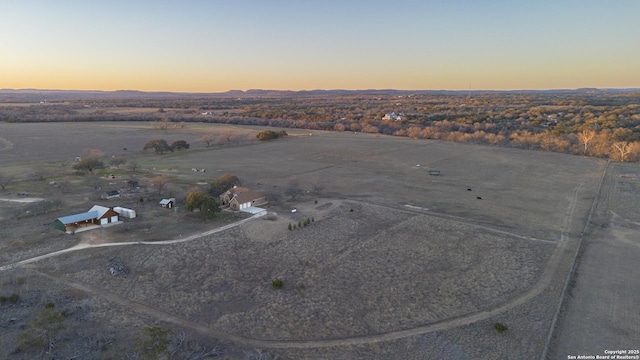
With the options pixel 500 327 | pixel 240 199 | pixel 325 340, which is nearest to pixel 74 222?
pixel 240 199

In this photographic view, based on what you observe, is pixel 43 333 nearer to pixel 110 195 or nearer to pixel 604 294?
pixel 110 195

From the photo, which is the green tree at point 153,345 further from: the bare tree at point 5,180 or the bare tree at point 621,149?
the bare tree at point 621,149

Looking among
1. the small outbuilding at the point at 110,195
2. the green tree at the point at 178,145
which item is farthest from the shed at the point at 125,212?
the green tree at the point at 178,145

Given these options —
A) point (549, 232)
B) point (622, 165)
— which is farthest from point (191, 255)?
point (622, 165)

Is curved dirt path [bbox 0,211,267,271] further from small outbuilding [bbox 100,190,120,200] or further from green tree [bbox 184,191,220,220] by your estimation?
small outbuilding [bbox 100,190,120,200]

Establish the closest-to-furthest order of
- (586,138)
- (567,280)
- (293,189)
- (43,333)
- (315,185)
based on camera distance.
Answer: (43,333) → (567,280) → (293,189) → (315,185) → (586,138)
